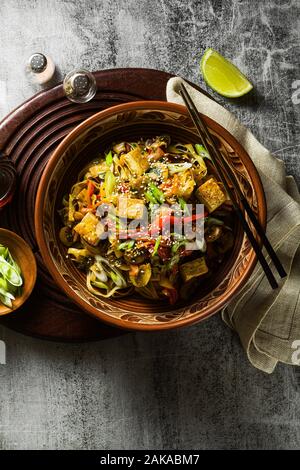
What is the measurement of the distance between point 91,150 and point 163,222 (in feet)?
1.40

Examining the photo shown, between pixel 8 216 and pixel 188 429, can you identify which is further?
pixel 188 429

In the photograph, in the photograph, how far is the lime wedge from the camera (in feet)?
7.70

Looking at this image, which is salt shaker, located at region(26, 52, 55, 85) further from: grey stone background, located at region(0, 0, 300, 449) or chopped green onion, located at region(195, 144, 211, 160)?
chopped green onion, located at region(195, 144, 211, 160)

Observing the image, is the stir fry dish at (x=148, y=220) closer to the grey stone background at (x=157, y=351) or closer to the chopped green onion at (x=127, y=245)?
the chopped green onion at (x=127, y=245)

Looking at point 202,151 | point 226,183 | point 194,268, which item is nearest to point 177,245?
point 194,268

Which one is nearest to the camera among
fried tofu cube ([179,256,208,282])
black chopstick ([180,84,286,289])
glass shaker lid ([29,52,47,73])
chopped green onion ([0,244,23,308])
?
black chopstick ([180,84,286,289])

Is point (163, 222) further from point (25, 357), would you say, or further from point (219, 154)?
point (25, 357)

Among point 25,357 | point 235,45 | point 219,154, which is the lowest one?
point 25,357

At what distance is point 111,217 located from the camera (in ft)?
6.31

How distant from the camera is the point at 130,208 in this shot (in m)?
1.89

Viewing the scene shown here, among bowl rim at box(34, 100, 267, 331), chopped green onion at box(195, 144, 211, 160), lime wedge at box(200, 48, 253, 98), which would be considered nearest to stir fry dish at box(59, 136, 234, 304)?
chopped green onion at box(195, 144, 211, 160)

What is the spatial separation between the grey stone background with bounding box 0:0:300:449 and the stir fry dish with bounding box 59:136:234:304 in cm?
45

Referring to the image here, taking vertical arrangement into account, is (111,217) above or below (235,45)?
below

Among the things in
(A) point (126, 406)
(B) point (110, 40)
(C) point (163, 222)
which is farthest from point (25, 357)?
(B) point (110, 40)
